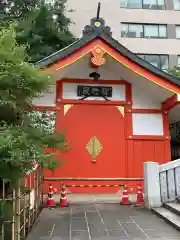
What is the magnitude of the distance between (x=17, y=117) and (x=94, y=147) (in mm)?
7031

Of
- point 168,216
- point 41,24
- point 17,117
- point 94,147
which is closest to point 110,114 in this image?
point 94,147

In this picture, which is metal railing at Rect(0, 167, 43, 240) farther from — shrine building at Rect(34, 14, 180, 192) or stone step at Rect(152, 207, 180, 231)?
shrine building at Rect(34, 14, 180, 192)

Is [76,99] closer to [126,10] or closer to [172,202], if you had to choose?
[172,202]

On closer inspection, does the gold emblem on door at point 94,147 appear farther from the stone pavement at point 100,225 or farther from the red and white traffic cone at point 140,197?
the stone pavement at point 100,225

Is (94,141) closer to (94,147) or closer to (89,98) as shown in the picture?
(94,147)

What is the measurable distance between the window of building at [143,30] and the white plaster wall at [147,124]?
1692 cm

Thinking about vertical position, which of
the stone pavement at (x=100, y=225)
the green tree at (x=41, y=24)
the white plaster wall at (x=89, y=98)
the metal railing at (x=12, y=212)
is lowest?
the stone pavement at (x=100, y=225)

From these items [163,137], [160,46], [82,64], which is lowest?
[163,137]

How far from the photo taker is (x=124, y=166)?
1173 cm

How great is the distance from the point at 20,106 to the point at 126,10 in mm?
24954

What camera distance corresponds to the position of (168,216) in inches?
287

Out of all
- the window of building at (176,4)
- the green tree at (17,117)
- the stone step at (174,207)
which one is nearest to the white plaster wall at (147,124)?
the stone step at (174,207)

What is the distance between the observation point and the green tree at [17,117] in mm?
3920

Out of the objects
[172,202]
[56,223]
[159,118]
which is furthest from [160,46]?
[56,223]
